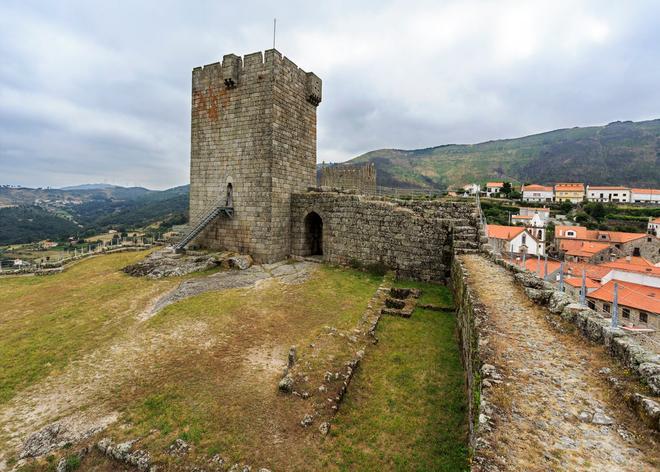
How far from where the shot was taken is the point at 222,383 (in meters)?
6.23

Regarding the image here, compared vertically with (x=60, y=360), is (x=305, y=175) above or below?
above

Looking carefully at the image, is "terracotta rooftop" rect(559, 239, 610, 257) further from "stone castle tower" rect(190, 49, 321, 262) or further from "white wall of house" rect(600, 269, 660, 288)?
"stone castle tower" rect(190, 49, 321, 262)

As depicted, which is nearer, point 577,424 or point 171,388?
point 577,424

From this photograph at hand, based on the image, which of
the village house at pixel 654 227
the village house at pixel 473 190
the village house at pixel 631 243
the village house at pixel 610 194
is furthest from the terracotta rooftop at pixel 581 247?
the village house at pixel 610 194

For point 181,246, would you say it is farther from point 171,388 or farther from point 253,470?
point 253,470

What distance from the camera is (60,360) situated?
7387mm

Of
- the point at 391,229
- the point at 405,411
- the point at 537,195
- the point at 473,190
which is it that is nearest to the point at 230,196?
the point at 391,229

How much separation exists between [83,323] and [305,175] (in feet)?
39.0

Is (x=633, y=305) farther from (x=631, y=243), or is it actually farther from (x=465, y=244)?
(x=631, y=243)

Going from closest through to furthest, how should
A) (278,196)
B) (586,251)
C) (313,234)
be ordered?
(278,196), (313,234), (586,251)

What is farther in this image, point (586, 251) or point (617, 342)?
point (586, 251)

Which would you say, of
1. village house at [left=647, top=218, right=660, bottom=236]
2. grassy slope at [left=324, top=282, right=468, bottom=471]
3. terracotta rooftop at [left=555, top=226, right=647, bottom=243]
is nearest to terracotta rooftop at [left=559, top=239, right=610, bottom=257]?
terracotta rooftop at [left=555, top=226, right=647, bottom=243]

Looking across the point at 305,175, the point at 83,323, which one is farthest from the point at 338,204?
the point at 83,323

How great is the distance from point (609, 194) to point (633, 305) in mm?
108293
